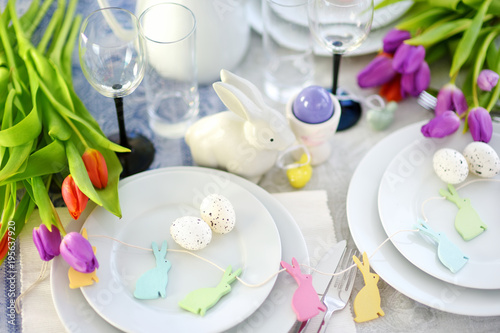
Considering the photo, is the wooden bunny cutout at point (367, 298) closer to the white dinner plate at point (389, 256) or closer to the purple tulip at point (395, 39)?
the white dinner plate at point (389, 256)

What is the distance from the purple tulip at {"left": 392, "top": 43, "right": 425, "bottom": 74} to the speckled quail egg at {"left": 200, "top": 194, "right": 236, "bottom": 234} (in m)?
0.41

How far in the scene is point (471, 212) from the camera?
80 centimetres

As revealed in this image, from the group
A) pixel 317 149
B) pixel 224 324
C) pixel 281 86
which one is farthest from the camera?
pixel 281 86

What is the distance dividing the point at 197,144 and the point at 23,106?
27cm

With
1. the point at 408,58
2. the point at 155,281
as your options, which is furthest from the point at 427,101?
the point at 155,281

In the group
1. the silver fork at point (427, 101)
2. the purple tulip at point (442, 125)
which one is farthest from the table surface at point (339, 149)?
the purple tulip at point (442, 125)

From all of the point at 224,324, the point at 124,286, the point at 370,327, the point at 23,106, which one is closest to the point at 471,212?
the point at 370,327

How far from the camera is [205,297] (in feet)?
2.24

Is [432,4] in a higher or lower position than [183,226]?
higher

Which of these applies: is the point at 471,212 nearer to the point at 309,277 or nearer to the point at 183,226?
the point at 309,277

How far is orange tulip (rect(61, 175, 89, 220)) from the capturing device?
0.72 m

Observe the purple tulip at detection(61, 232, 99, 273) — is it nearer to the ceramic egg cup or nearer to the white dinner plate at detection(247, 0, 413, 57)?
the ceramic egg cup

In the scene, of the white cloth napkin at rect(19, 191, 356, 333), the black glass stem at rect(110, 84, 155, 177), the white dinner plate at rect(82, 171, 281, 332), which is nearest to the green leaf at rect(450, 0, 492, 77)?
the white cloth napkin at rect(19, 191, 356, 333)

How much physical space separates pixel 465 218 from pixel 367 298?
200mm
